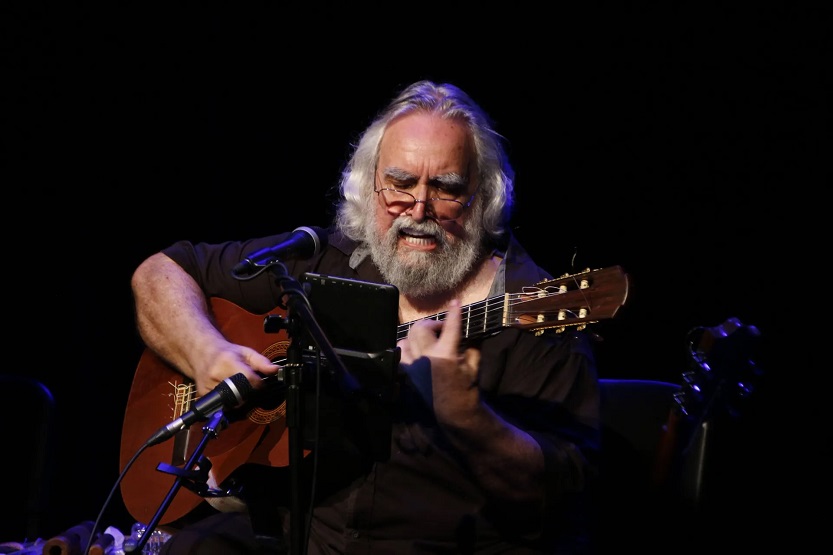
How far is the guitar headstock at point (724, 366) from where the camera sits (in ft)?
7.86

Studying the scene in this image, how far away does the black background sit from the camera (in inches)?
130

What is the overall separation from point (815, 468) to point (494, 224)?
1.64 meters

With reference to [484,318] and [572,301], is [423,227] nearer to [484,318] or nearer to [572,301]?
[484,318]

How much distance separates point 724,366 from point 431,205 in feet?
4.06

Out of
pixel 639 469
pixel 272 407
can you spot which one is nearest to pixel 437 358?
pixel 272 407

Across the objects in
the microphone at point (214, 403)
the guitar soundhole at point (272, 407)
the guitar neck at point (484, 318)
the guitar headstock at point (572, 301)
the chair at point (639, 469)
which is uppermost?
the guitar headstock at point (572, 301)

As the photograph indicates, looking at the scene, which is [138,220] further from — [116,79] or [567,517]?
[567,517]

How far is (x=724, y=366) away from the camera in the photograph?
2.42m

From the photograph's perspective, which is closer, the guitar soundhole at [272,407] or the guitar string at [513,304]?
the guitar string at [513,304]

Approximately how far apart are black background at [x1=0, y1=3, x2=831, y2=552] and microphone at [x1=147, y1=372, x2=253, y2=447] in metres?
1.76

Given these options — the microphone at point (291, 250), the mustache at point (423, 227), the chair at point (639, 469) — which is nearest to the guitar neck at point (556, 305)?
the microphone at point (291, 250)

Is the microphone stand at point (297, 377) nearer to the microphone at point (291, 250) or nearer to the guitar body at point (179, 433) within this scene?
the microphone at point (291, 250)

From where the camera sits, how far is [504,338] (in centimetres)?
281

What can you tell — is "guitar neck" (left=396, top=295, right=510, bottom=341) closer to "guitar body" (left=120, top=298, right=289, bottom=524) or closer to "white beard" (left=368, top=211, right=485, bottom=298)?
"white beard" (left=368, top=211, right=485, bottom=298)
